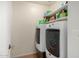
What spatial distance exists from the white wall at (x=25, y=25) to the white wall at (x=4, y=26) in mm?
1475

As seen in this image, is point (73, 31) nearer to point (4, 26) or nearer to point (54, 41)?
point (54, 41)

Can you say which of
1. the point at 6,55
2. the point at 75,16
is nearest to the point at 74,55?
the point at 75,16

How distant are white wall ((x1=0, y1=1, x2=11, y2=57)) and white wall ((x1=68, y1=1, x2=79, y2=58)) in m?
0.49

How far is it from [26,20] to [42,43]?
0.92m

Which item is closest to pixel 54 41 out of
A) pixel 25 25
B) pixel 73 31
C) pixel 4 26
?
pixel 73 31

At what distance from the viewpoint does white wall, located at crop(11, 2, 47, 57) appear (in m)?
2.26

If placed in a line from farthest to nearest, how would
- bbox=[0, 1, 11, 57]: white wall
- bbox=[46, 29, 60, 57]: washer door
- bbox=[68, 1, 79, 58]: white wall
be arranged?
bbox=[46, 29, 60, 57]: washer door, bbox=[68, 1, 79, 58]: white wall, bbox=[0, 1, 11, 57]: white wall

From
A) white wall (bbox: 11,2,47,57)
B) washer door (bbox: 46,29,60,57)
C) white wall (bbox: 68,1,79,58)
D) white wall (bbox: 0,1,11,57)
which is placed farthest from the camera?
white wall (bbox: 11,2,47,57)

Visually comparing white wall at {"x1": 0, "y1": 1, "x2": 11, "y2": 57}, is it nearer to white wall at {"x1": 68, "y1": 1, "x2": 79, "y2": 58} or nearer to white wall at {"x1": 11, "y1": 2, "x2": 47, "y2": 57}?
white wall at {"x1": 68, "y1": 1, "x2": 79, "y2": 58}

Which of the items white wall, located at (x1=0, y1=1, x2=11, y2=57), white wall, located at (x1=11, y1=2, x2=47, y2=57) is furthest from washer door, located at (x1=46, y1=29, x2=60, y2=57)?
white wall, located at (x1=11, y1=2, x2=47, y2=57)

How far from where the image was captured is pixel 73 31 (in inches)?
32.2

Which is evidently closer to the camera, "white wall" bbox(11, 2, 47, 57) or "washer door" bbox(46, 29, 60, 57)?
"washer door" bbox(46, 29, 60, 57)

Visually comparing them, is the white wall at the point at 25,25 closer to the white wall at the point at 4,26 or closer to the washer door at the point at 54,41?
the washer door at the point at 54,41

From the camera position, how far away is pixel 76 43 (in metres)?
0.82
